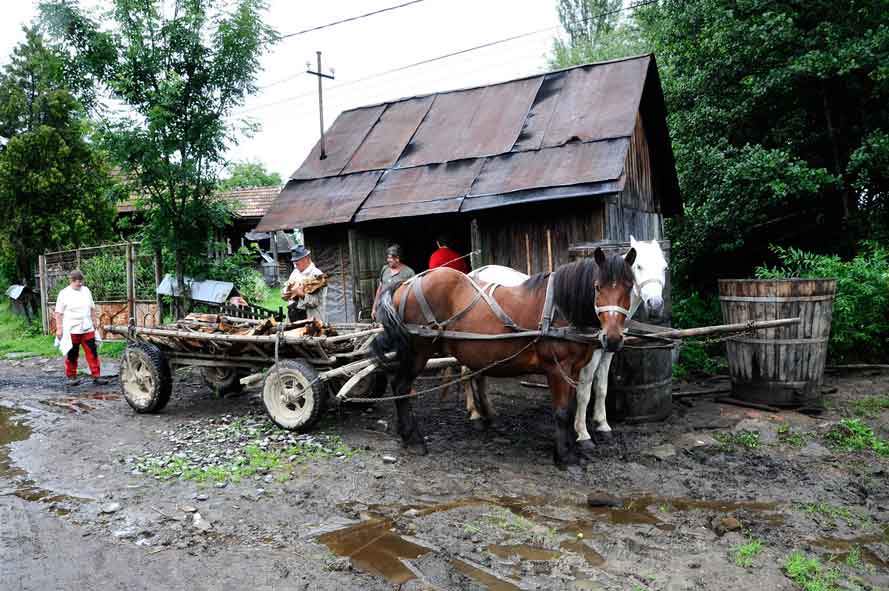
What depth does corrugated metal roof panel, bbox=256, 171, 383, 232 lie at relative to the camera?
31.3 ft

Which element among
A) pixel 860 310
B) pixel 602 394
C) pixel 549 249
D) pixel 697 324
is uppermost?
pixel 549 249

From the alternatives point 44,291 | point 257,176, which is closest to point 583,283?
point 44,291

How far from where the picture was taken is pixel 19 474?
5.58 metres

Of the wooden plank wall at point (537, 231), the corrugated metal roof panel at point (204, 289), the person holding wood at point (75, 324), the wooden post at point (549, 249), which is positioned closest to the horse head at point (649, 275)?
the wooden plank wall at point (537, 231)

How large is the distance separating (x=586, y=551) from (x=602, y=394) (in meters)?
2.70

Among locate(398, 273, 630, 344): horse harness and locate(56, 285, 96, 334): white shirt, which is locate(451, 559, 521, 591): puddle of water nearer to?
locate(398, 273, 630, 344): horse harness

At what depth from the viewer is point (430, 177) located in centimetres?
946

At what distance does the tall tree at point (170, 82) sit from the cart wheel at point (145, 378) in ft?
14.0

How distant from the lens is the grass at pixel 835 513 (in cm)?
421

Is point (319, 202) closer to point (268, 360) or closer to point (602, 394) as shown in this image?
point (268, 360)

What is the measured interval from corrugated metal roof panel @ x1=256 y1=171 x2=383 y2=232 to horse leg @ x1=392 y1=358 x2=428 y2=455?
386 centimetres

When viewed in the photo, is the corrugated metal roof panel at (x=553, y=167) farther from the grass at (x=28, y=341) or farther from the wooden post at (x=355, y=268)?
the grass at (x=28, y=341)

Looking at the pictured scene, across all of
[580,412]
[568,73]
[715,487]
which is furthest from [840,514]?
[568,73]

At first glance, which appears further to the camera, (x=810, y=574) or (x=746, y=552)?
(x=746, y=552)
